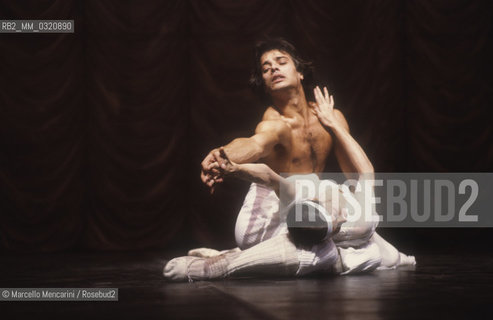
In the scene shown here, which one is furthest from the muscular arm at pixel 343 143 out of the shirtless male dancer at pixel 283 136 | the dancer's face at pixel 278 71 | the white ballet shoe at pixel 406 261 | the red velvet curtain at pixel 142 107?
the red velvet curtain at pixel 142 107

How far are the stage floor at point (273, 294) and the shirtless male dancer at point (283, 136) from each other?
0.46 meters

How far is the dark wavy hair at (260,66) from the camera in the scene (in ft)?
11.1

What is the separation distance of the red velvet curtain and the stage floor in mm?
1229

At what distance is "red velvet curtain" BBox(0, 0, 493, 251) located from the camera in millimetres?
4387

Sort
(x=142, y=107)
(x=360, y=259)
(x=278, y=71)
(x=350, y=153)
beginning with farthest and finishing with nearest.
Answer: (x=142, y=107) → (x=278, y=71) → (x=350, y=153) → (x=360, y=259)

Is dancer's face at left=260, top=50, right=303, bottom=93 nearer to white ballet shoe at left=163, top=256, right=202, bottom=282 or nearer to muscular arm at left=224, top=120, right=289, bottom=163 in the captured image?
muscular arm at left=224, top=120, right=289, bottom=163

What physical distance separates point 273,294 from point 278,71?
1.48 metres

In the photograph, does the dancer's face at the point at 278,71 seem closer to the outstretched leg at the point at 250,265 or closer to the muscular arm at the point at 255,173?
the muscular arm at the point at 255,173

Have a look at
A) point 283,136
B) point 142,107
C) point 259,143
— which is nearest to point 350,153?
point 283,136

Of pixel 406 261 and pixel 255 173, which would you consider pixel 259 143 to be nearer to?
pixel 255 173

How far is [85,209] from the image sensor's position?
14.5 feet

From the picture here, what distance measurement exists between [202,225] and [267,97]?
1389 millimetres

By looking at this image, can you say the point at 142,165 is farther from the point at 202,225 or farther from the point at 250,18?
the point at 250,18

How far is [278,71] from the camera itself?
3.26m
